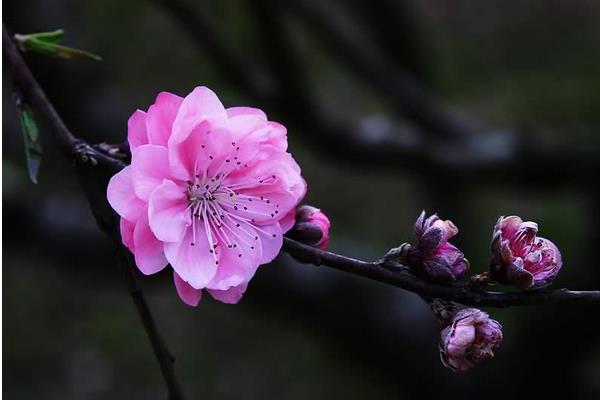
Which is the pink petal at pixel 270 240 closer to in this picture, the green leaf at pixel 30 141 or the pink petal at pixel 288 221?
the pink petal at pixel 288 221

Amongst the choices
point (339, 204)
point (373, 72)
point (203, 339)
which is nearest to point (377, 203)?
point (339, 204)

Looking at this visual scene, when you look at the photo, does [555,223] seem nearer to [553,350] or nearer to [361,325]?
[553,350]

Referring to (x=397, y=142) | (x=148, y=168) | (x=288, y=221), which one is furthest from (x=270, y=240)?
(x=397, y=142)

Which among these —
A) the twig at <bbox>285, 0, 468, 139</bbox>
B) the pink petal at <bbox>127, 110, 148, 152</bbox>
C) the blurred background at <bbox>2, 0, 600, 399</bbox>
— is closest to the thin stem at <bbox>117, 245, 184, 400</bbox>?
the pink petal at <bbox>127, 110, 148, 152</bbox>

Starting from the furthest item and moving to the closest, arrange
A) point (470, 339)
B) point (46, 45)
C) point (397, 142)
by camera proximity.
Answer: point (397, 142), point (46, 45), point (470, 339)

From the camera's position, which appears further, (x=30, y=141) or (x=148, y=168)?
(x=30, y=141)

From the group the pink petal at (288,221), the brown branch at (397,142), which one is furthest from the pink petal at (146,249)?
the brown branch at (397,142)

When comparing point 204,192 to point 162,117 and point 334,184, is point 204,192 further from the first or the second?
point 334,184

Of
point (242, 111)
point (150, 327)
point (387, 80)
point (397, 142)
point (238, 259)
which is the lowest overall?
point (150, 327)
